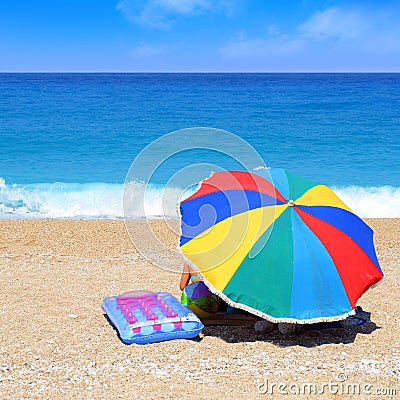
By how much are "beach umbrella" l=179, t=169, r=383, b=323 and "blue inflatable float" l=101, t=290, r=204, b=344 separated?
49cm

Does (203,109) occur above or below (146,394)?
above

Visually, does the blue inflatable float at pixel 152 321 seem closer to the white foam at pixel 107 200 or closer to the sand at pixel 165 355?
the sand at pixel 165 355

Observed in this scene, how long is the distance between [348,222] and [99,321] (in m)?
2.52

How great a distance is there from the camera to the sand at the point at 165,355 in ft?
13.9

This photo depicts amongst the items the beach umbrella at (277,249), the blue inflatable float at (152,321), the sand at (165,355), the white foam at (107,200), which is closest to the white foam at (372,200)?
the white foam at (107,200)

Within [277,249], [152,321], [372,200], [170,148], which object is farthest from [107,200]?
[277,249]

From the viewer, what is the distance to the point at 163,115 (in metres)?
31.3

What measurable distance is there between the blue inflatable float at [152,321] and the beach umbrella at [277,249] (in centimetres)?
49

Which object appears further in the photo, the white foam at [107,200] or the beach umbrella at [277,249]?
the white foam at [107,200]

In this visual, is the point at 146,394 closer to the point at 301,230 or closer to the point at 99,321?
the point at 99,321

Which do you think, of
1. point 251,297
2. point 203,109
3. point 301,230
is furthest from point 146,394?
point 203,109

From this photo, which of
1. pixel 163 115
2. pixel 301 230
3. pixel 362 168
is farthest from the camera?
pixel 163 115

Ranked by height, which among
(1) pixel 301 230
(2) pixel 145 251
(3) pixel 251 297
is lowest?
(2) pixel 145 251

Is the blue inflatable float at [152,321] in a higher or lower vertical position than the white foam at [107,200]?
higher
